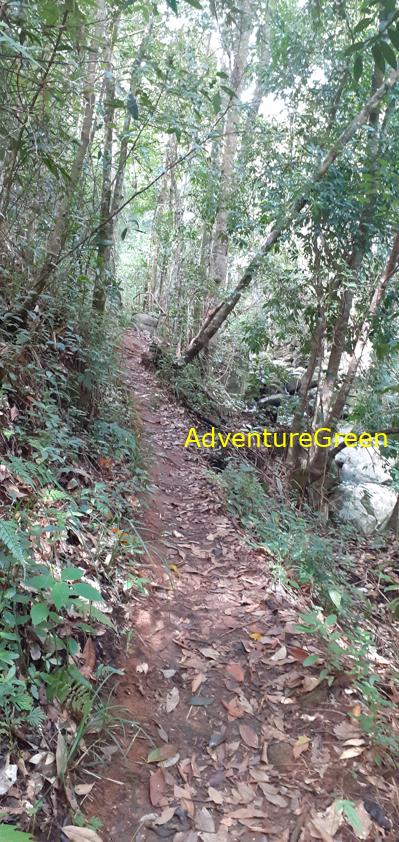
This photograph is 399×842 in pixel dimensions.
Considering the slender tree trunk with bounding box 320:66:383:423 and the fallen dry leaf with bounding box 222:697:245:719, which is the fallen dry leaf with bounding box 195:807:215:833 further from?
the slender tree trunk with bounding box 320:66:383:423

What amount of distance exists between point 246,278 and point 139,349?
3.48 metres

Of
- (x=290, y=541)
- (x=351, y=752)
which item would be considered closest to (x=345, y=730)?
(x=351, y=752)

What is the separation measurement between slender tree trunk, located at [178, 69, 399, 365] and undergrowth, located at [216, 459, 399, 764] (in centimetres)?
280

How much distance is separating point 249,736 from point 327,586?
175 cm

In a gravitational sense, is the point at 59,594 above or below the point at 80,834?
above

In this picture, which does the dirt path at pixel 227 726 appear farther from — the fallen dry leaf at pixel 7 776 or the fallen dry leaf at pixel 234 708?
the fallen dry leaf at pixel 7 776

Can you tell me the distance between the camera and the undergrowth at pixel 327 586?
2.63 meters

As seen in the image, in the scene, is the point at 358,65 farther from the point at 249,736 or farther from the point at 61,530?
the point at 249,736

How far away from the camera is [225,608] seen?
353 centimetres

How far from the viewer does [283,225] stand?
6688mm

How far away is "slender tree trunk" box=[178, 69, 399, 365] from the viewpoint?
18.6ft

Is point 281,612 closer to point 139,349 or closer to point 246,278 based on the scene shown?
point 246,278

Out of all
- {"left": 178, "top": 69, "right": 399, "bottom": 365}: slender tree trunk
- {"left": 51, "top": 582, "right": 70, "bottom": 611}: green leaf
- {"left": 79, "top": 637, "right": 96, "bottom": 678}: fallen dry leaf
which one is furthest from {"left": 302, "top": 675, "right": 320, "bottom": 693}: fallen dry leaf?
{"left": 178, "top": 69, "right": 399, "bottom": 365}: slender tree trunk

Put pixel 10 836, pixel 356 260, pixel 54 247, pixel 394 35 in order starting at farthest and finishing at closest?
pixel 356 260
pixel 54 247
pixel 394 35
pixel 10 836
